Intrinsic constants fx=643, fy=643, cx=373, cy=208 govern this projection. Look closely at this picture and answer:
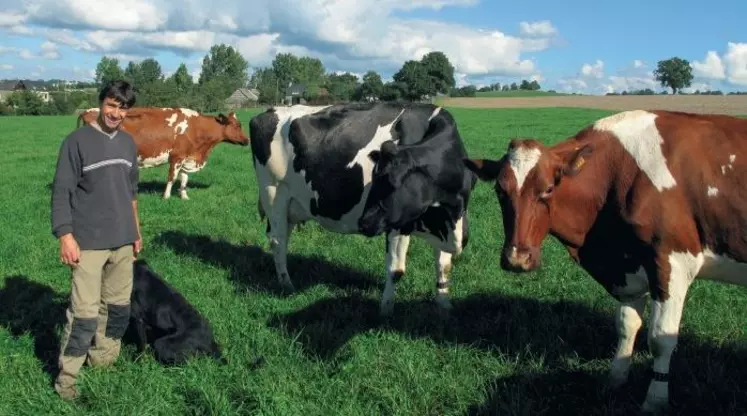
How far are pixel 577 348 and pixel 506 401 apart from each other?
1.16 metres

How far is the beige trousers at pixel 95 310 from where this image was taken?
14.9 ft

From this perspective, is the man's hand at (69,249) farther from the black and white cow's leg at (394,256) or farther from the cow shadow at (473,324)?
the black and white cow's leg at (394,256)

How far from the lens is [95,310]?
15.2 feet

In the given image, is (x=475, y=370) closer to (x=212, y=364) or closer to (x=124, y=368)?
(x=212, y=364)

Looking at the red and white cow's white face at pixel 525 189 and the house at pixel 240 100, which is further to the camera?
the house at pixel 240 100

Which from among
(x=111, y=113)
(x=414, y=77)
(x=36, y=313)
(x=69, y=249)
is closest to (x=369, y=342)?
(x=69, y=249)

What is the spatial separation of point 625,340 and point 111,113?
4025 mm

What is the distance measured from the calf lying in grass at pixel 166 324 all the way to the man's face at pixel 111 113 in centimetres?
156

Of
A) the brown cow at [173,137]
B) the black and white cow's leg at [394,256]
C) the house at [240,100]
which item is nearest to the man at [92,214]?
the black and white cow's leg at [394,256]

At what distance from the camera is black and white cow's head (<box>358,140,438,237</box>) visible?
5.86 meters

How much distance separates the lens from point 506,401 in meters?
4.40

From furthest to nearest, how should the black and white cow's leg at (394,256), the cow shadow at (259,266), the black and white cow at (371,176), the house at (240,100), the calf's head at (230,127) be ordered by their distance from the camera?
the house at (240,100), the calf's head at (230,127), the cow shadow at (259,266), the black and white cow's leg at (394,256), the black and white cow at (371,176)

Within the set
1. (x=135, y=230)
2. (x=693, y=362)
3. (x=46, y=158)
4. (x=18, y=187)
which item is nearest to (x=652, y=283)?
(x=693, y=362)

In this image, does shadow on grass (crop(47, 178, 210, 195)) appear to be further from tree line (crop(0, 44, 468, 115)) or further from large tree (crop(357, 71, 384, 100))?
large tree (crop(357, 71, 384, 100))
